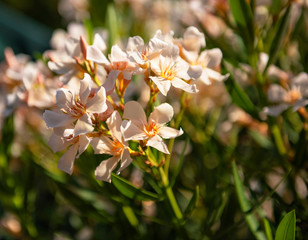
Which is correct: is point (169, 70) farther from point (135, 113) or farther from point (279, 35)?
point (279, 35)

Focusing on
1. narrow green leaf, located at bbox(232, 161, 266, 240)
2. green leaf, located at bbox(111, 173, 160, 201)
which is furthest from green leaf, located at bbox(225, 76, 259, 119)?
green leaf, located at bbox(111, 173, 160, 201)

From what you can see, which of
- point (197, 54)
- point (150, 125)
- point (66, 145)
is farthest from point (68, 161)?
point (197, 54)

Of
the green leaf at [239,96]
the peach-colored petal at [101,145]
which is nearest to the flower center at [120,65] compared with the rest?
the peach-colored petal at [101,145]

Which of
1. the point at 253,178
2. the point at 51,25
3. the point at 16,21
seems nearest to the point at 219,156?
the point at 253,178

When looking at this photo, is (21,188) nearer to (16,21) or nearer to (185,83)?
(185,83)

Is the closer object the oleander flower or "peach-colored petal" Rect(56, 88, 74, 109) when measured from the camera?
"peach-colored petal" Rect(56, 88, 74, 109)

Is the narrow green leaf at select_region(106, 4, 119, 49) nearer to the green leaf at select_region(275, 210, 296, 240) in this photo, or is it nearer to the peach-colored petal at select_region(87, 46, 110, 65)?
the peach-colored petal at select_region(87, 46, 110, 65)
